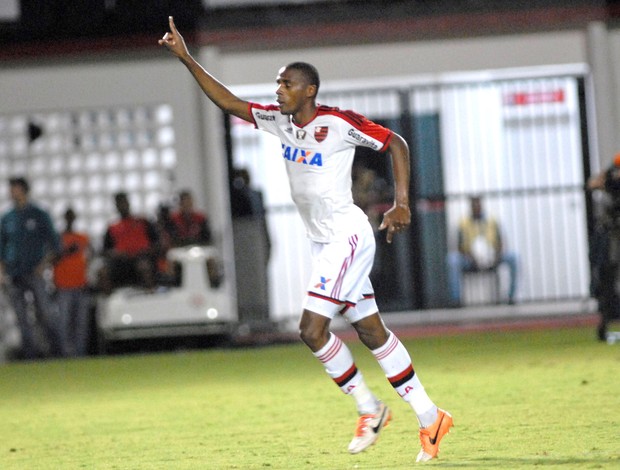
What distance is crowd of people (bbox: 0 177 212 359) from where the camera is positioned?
53.0 feet

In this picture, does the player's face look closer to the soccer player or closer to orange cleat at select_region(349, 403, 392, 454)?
the soccer player

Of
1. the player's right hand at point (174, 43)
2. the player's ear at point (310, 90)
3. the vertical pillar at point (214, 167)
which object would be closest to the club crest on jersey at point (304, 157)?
the player's ear at point (310, 90)

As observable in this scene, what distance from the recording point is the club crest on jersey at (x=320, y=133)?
23.5ft

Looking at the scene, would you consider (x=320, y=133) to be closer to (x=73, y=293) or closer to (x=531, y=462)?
(x=531, y=462)

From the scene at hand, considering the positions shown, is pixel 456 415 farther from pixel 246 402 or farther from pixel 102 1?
pixel 102 1

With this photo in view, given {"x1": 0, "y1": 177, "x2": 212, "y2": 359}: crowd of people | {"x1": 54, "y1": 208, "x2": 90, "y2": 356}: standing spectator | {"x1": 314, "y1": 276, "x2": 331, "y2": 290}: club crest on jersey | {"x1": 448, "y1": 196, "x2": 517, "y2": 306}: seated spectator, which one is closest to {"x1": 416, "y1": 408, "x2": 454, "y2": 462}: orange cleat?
{"x1": 314, "y1": 276, "x2": 331, "y2": 290}: club crest on jersey

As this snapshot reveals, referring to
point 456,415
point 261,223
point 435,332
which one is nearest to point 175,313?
point 261,223

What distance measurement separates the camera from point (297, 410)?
9.55 m

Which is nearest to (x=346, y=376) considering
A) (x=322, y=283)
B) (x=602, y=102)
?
(x=322, y=283)

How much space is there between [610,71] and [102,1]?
7169 millimetres

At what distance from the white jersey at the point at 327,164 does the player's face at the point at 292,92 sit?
125 mm

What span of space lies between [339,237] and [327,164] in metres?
0.41

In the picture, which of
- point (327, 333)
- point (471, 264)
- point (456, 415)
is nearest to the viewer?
point (327, 333)

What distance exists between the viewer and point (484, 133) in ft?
65.8
